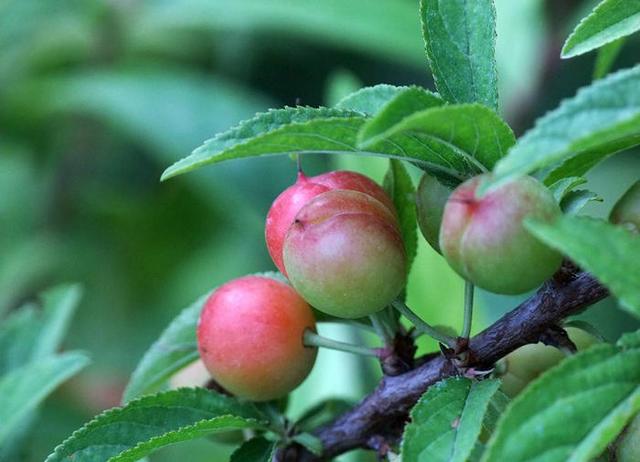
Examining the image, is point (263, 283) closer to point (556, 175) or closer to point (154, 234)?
point (556, 175)

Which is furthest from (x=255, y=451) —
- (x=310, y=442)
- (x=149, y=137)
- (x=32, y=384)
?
(x=149, y=137)

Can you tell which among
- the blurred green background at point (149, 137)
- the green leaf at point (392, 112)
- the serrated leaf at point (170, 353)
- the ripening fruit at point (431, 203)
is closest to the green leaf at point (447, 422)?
the ripening fruit at point (431, 203)

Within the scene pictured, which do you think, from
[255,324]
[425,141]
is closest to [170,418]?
[255,324]

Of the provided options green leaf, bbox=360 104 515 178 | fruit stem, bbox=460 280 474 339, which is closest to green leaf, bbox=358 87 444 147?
green leaf, bbox=360 104 515 178

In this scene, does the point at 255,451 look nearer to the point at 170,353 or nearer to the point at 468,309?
the point at 170,353

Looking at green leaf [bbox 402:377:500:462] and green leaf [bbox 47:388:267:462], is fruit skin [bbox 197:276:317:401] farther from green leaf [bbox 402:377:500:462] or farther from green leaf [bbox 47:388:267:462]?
green leaf [bbox 402:377:500:462]
